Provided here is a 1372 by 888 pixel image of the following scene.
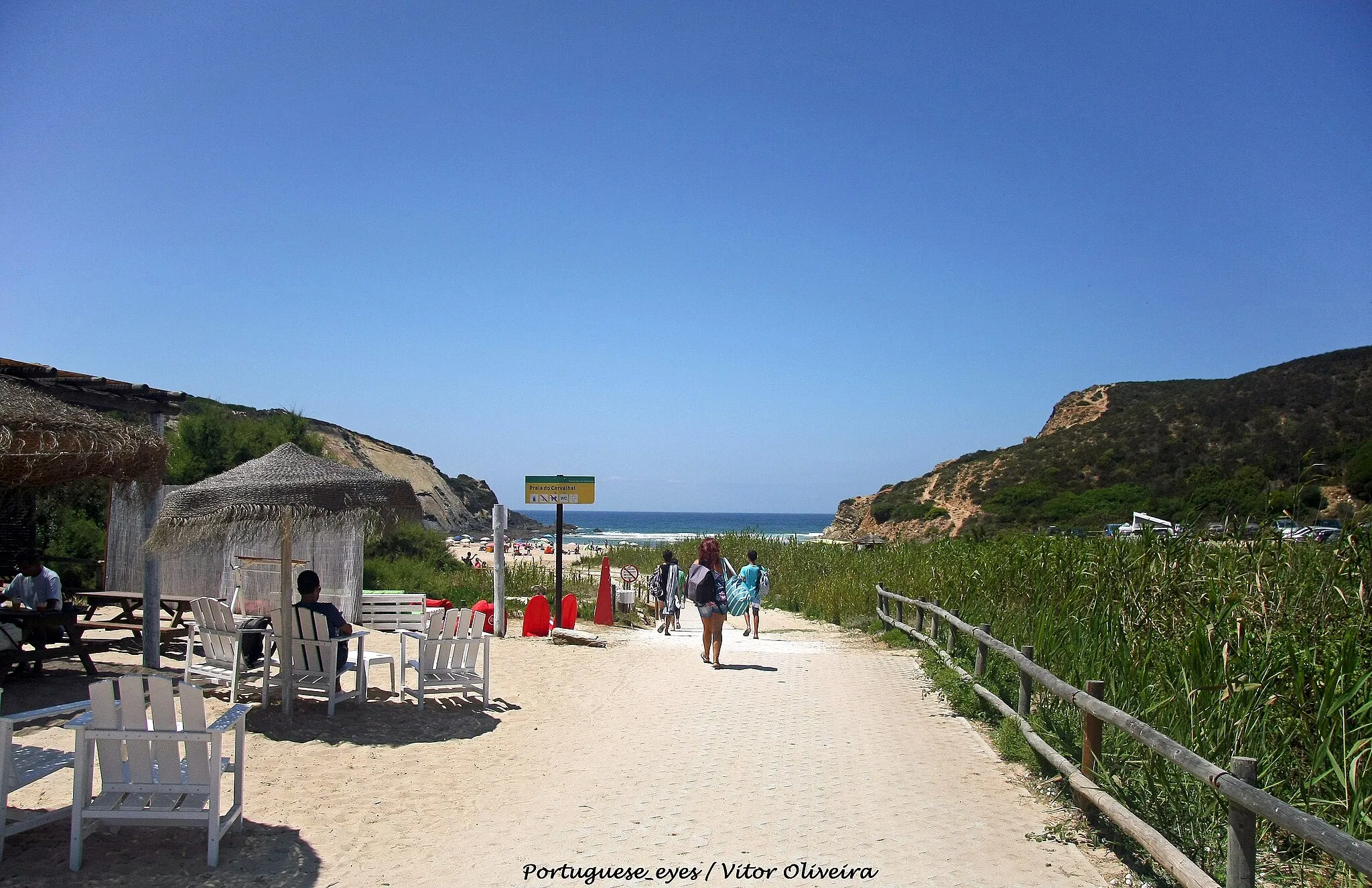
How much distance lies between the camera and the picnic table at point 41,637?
8.47m

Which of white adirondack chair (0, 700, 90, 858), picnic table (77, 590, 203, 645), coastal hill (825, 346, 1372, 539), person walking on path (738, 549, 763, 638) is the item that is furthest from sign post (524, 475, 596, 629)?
coastal hill (825, 346, 1372, 539)

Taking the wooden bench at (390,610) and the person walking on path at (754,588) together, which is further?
the person walking on path at (754,588)

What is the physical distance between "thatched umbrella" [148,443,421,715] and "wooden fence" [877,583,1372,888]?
5.18 metres

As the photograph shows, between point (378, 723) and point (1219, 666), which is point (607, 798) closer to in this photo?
point (378, 723)

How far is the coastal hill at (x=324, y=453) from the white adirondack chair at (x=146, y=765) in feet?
22.7

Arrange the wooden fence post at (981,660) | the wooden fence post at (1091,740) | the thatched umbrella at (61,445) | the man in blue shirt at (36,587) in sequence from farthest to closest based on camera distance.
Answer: the man in blue shirt at (36,587), the wooden fence post at (981,660), the thatched umbrella at (61,445), the wooden fence post at (1091,740)

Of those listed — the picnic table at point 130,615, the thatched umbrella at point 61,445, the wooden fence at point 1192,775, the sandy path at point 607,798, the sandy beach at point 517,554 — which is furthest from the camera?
the sandy beach at point 517,554

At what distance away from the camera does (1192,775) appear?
477cm

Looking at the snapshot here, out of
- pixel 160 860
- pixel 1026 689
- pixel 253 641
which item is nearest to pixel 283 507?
pixel 253 641

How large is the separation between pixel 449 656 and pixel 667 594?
7160mm

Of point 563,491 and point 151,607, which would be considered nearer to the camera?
point 151,607

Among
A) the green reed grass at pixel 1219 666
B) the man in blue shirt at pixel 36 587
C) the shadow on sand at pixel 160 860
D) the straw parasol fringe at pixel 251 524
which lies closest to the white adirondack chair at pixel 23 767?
the shadow on sand at pixel 160 860

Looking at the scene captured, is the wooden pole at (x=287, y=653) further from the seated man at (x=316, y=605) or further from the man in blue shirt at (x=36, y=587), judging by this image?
the man in blue shirt at (x=36, y=587)

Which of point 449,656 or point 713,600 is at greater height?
point 713,600
